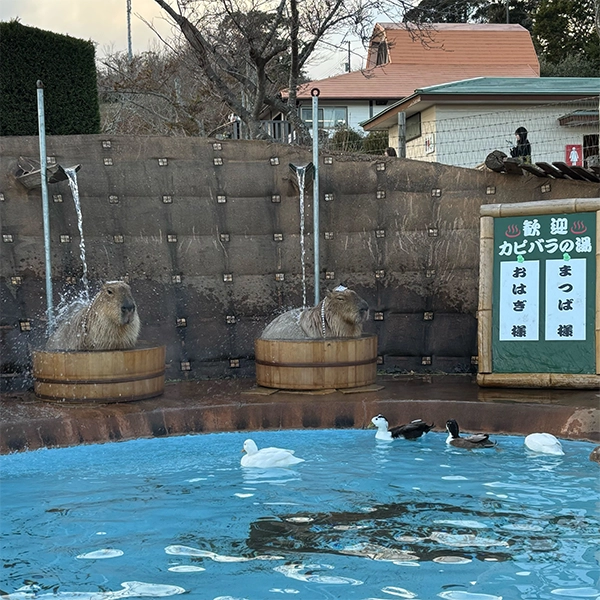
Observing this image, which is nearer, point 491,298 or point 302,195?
point 491,298

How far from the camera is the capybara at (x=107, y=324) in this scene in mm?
6383

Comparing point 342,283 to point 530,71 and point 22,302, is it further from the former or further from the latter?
point 530,71

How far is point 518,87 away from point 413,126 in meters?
3.17

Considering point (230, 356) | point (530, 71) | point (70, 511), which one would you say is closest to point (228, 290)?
point (230, 356)

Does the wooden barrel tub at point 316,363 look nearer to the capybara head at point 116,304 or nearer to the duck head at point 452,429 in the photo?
the capybara head at point 116,304

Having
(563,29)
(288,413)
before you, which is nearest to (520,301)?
(288,413)

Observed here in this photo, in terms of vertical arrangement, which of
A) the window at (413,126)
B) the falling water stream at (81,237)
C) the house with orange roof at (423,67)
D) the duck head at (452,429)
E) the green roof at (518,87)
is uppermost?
the house with orange roof at (423,67)

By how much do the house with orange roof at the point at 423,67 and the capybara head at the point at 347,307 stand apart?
1894cm

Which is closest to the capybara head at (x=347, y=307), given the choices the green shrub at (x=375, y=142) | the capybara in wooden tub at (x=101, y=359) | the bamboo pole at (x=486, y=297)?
the bamboo pole at (x=486, y=297)

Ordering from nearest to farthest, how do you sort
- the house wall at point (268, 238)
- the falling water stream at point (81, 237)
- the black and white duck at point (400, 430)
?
the black and white duck at point (400, 430)
the falling water stream at point (81, 237)
the house wall at point (268, 238)

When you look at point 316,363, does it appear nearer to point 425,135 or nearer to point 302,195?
point 302,195

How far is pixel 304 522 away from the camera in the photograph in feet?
13.2

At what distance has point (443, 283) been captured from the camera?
26.0ft

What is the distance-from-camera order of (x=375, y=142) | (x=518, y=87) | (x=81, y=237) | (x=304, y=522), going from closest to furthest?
(x=304, y=522) → (x=81, y=237) → (x=518, y=87) → (x=375, y=142)
